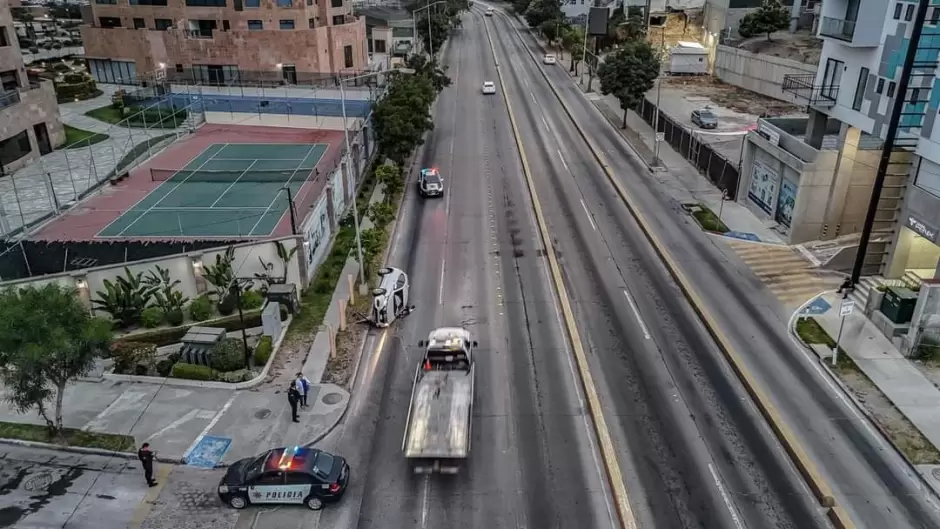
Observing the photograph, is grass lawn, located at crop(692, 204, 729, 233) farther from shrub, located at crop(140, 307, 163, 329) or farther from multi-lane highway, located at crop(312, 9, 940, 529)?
shrub, located at crop(140, 307, 163, 329)

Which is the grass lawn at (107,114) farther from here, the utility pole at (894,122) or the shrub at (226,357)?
the utility pole at (894,122)

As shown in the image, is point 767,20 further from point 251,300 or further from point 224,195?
point 251,300

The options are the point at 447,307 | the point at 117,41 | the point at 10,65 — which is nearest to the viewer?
the point at 447,307

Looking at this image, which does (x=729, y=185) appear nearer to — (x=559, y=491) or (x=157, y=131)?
(x=559, y=491)

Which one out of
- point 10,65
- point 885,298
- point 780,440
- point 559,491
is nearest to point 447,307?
point 559,491

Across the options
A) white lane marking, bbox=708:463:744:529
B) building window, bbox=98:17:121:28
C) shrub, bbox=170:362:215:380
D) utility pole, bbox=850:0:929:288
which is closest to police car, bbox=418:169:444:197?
shrub, bbox=170:362:215:380

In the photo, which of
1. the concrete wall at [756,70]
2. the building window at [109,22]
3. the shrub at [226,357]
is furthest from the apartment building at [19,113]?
the concrete wall at [756,70]
